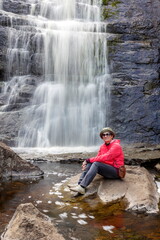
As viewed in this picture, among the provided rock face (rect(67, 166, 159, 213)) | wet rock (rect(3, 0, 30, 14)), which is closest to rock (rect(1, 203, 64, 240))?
rock face (rect(67, 166, 159, 213))

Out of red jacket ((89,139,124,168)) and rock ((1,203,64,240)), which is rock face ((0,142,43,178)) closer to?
red jacket ((89,139,124,168))

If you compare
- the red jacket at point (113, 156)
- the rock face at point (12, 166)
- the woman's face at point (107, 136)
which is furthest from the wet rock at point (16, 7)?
the red jacket at point (113, 156)

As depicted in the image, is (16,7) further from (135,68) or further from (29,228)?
(29,228)

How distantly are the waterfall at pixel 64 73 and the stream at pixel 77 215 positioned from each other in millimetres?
7818

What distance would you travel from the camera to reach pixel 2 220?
408cm

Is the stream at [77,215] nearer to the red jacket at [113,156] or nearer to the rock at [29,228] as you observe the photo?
the rock at [29,228]

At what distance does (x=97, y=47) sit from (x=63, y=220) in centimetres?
1475

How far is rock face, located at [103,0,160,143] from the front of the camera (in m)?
15.3

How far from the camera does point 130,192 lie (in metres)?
5.34

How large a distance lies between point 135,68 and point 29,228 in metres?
14.8

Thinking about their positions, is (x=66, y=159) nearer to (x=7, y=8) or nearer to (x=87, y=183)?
(x=87, y=183)

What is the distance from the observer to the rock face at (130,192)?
480 centimetres

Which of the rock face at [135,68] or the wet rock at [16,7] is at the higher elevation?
the wet rock at [16,7]

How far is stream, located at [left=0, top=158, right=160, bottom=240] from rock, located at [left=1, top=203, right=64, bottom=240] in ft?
1.52
